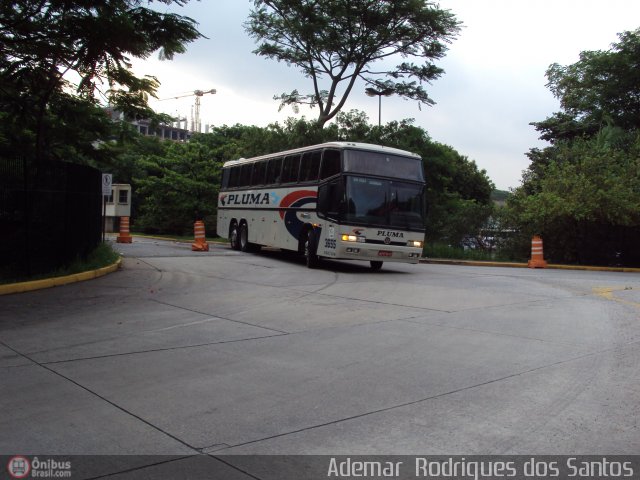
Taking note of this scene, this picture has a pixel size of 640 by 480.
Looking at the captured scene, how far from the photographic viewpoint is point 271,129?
1404 inches

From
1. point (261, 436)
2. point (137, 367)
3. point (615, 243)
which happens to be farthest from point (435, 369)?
point (615, 243)

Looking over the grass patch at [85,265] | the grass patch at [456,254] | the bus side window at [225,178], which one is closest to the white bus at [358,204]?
the grass patch at [85,265]

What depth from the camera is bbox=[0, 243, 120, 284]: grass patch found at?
12224mm

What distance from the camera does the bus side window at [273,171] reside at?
2106 cm

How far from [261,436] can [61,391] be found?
2.11 m

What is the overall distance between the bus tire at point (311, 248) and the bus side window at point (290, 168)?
2.19 metres

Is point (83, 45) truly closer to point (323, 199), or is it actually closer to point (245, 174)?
point (323, 199)

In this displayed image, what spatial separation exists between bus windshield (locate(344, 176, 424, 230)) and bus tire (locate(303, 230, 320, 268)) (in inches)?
70.7

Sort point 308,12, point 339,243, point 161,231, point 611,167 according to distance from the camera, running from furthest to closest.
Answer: point 161,231 → point 308,12 → point 611,167 → point 339,243

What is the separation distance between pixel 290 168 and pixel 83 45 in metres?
9.97

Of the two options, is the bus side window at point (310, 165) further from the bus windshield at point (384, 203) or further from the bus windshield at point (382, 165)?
the bus windshield at point (384, 203)

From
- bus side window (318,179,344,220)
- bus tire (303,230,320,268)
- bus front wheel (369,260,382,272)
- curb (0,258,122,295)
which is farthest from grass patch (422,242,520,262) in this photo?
curb (0,258,122,295)

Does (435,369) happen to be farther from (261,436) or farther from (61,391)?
(61,391)

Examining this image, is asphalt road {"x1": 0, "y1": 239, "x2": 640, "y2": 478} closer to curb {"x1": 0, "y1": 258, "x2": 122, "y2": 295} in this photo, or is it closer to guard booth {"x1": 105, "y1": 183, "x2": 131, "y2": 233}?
curb {"x1": 0, "y1": 258, "x2": 122, "y2": 295}
